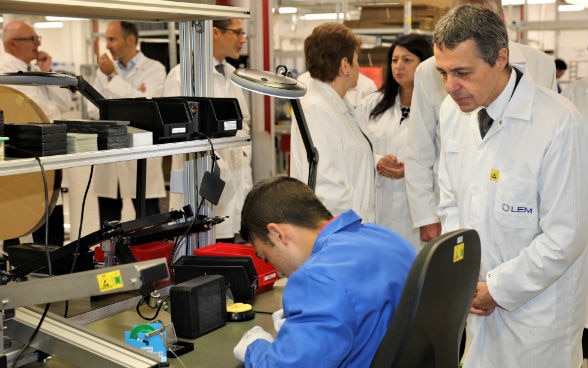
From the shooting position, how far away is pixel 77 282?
158cm

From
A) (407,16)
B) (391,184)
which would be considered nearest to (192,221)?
(391,184)

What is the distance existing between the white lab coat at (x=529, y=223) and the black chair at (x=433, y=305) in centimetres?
62

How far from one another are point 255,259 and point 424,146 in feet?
3.96

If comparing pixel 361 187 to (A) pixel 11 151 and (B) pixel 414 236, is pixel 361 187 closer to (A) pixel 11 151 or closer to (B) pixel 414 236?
(B) pixel 414 236

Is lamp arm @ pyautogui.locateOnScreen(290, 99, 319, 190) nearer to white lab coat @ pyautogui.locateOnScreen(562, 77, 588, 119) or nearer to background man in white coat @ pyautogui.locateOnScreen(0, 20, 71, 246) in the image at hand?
white lab coat @ pyautogui.locateOnScreen(562, 77, 588, 119)

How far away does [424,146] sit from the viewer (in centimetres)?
354

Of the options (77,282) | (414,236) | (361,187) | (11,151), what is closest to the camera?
(77,282)

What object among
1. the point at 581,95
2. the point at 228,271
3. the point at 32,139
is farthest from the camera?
the point at 581,95

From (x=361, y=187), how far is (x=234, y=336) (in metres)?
1.40

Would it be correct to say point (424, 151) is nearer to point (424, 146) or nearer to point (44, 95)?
point (424, 146)

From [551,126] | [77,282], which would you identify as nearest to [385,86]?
[551,126]

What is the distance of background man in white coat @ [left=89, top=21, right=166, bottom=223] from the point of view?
5.63 metres

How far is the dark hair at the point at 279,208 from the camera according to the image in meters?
1.84

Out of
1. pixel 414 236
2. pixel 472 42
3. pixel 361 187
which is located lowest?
pixel 414 236
